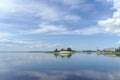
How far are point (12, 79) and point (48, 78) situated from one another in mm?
6679

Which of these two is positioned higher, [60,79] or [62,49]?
[62,49]

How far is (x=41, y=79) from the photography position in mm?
34531

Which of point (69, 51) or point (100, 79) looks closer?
point (100, 79)

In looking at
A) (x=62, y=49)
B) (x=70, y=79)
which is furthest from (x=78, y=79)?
(x=62, y=49)

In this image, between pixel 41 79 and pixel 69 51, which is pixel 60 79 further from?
pixel 69 51

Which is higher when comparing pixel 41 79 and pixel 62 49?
pixel 62 49

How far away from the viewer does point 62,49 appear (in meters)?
190

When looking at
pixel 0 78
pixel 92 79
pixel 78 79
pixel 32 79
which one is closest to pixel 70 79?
pixel 78 79

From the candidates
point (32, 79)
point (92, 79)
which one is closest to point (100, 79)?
point (92, 79)

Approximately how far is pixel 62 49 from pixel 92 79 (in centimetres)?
15606

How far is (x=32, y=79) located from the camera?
1353 inches

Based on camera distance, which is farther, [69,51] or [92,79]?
[69,51]

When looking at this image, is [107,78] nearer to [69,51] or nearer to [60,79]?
[60,79]

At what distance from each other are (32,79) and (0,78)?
614 cm
